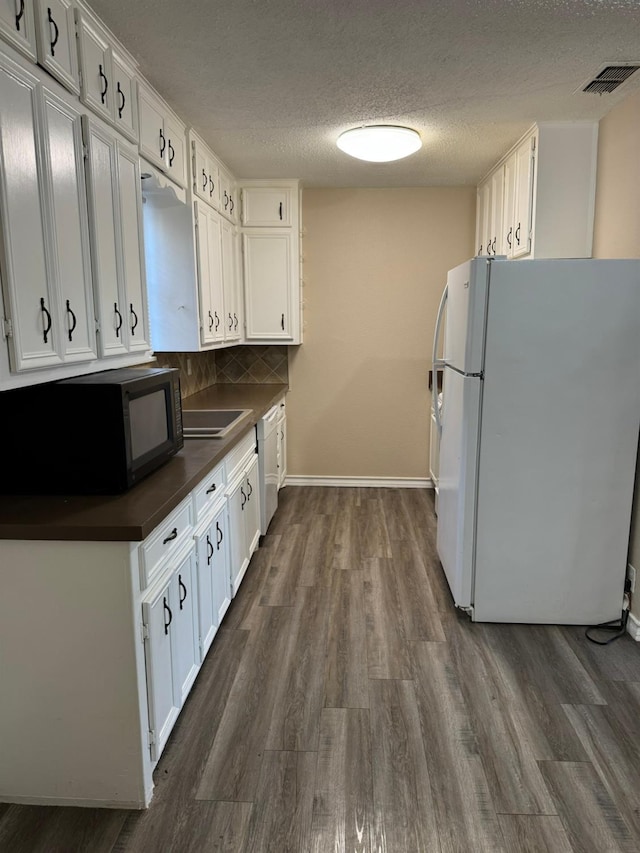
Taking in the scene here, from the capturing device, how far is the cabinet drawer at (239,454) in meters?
2.79

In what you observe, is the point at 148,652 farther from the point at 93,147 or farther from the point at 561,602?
the point at 561,602

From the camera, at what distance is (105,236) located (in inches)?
80.2

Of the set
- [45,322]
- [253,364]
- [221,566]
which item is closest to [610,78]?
[45,322]

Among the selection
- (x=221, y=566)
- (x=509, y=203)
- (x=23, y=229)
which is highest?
(x=509, y=203)

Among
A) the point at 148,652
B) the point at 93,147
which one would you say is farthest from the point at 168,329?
the point at 148,652

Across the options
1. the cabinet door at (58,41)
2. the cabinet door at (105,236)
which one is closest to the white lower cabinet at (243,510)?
the cabinet door at (105,236)

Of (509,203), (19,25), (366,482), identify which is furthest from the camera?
(366,482)

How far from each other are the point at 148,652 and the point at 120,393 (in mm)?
767

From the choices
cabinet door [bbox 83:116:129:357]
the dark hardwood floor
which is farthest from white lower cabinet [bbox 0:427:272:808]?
cabinet door [bbox 83:116:129:357]

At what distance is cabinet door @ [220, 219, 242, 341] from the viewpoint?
4032 millimetres

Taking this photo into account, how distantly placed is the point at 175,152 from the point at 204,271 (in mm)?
751

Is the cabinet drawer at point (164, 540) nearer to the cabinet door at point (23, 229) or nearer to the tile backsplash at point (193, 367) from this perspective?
the cabinet door at point (23, 229)

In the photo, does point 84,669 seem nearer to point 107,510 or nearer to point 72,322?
point 107,510

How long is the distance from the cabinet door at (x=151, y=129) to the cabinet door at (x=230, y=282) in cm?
127
